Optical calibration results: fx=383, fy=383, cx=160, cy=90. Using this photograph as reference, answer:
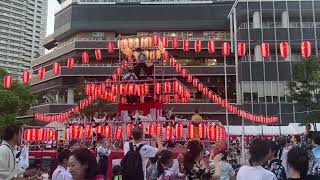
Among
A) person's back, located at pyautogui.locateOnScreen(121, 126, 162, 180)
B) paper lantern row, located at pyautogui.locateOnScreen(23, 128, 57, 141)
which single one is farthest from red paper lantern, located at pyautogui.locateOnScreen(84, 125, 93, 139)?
person's back, located at pyautogui.locateOnScreen(121, 126, 162, 180)

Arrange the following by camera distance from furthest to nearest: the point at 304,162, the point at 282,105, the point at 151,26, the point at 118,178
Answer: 1. the point at 151,26
2. the point at 282,105
3. the point at 118,178
4. the point at 304,162

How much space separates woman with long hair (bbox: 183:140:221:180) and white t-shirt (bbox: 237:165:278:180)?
0.67 meters

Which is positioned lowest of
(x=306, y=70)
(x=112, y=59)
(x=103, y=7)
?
(x=306, y=70)

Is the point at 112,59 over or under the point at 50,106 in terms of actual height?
over

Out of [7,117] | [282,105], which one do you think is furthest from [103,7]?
[282,105]

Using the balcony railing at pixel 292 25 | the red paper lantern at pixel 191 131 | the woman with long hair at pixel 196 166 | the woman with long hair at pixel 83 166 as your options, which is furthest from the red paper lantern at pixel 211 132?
the balcony railing at pixel 292 25

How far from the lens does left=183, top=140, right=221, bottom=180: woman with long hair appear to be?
497 cm

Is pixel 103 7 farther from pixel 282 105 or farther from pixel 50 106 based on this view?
pixel 282 105

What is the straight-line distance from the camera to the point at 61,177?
582 cm

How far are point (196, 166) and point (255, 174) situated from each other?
41.3 inches

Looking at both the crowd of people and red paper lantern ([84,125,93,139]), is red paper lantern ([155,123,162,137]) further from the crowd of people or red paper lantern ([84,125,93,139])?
the crowd of people

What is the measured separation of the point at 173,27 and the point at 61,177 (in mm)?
42490

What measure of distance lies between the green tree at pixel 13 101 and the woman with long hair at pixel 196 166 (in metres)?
30.2

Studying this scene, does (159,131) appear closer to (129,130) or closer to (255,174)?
(129,130)
